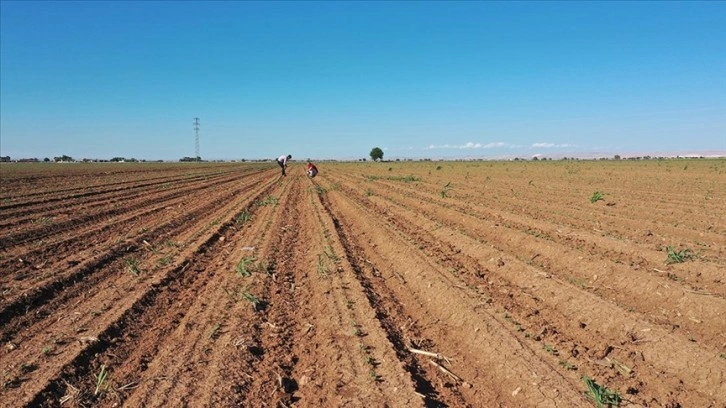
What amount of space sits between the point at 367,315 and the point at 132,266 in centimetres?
477

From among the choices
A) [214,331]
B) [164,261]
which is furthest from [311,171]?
[214,331]

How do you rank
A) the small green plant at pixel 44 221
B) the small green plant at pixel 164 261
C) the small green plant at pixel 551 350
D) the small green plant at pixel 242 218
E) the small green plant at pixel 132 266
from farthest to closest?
the small green plant at pixel 242 218 → the small green plant at pixel 44 221 → the small green plant at pixel 164 261 → the small green plant at pixel 132 266 → the small green plant at pixel 551 350

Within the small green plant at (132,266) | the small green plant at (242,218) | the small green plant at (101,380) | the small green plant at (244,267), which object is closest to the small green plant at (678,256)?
the small green plant at (244,267)

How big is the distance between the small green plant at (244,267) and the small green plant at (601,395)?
18.2 ft

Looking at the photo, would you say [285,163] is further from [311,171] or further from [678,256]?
[678,256]

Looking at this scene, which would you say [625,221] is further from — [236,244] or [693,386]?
[236,244]

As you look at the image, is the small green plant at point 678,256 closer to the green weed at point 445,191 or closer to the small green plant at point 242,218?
the small green plant at point 242,218

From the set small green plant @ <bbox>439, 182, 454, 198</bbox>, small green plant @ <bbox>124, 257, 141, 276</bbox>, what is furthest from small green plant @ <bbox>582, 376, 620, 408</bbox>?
small green plant @ <bbox>439, 182, 454, 198</bbox>

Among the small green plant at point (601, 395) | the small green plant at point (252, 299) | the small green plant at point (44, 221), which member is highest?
the small green plant at point (44, 221)

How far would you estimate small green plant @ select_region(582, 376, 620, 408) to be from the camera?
4.05 m

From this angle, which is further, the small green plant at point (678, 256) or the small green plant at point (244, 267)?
the small green plant at point (244, 267)

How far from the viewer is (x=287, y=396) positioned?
427 centimetres

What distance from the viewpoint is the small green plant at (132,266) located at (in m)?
8.10

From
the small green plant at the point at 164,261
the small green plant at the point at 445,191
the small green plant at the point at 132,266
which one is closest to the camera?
the small green plant at the point at 132,266
